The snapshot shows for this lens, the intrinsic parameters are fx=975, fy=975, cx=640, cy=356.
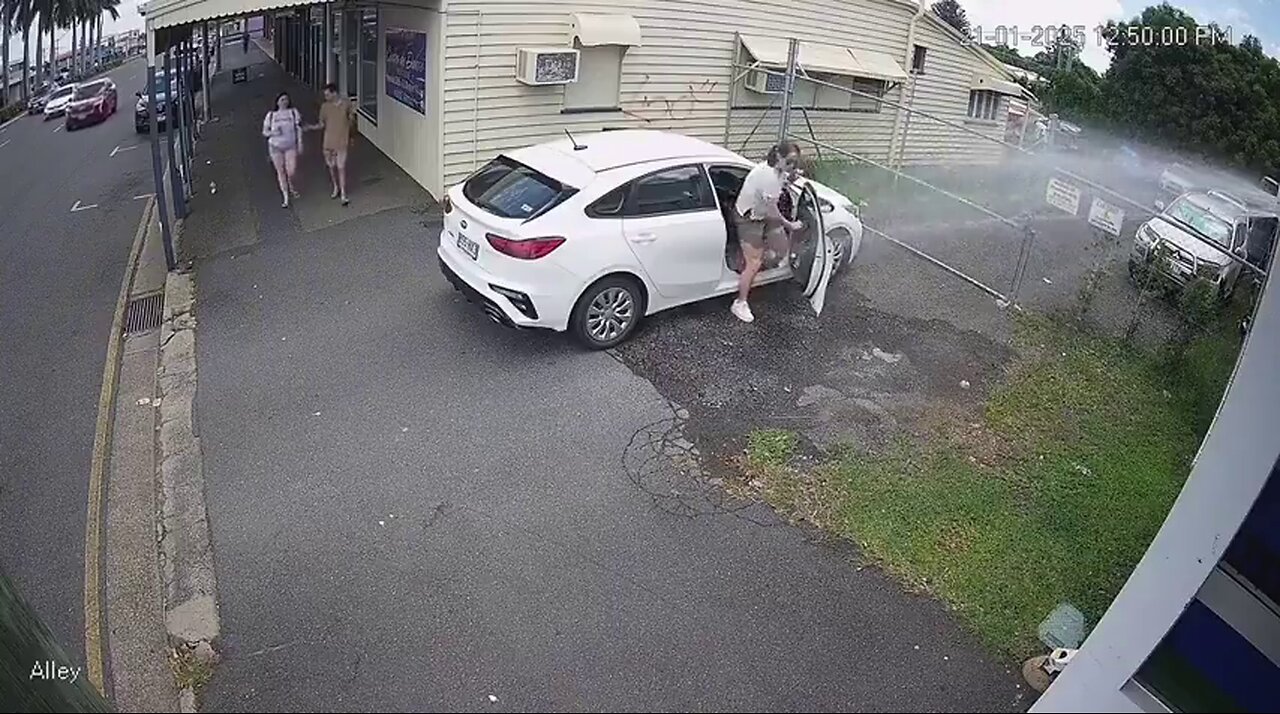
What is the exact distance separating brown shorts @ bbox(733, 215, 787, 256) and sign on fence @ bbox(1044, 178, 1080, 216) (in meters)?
3.08

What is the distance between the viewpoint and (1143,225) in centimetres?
1020

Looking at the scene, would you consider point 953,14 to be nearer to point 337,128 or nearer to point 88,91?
point 337,128

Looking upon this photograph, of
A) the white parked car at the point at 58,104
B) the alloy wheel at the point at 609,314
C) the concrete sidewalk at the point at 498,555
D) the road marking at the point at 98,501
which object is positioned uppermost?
the alloy wheel at the point at 609,314

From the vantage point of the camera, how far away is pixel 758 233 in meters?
8.34

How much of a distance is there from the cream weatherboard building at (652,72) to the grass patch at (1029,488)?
5166mm

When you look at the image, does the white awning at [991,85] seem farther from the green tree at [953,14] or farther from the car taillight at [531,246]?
the car taillight at [531,246]

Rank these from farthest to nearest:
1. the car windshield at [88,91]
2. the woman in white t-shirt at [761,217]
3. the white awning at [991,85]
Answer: the car windshield at [88,91] → the white awning at [991,85] → the woman in white t-shirt at [761,217]

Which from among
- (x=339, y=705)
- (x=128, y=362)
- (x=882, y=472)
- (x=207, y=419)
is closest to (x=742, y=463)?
(x=882, y=472)

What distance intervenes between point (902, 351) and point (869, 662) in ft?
13.4

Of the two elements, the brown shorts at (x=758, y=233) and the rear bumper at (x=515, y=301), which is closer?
the rear bumper at (x=515, y=301)

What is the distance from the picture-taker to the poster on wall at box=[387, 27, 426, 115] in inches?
495

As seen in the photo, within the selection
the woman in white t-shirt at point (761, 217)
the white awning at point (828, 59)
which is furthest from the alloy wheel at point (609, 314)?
the white awning at point (828, 59)

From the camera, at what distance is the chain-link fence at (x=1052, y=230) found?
8930mm

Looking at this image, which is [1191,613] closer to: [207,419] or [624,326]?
[624,326]
